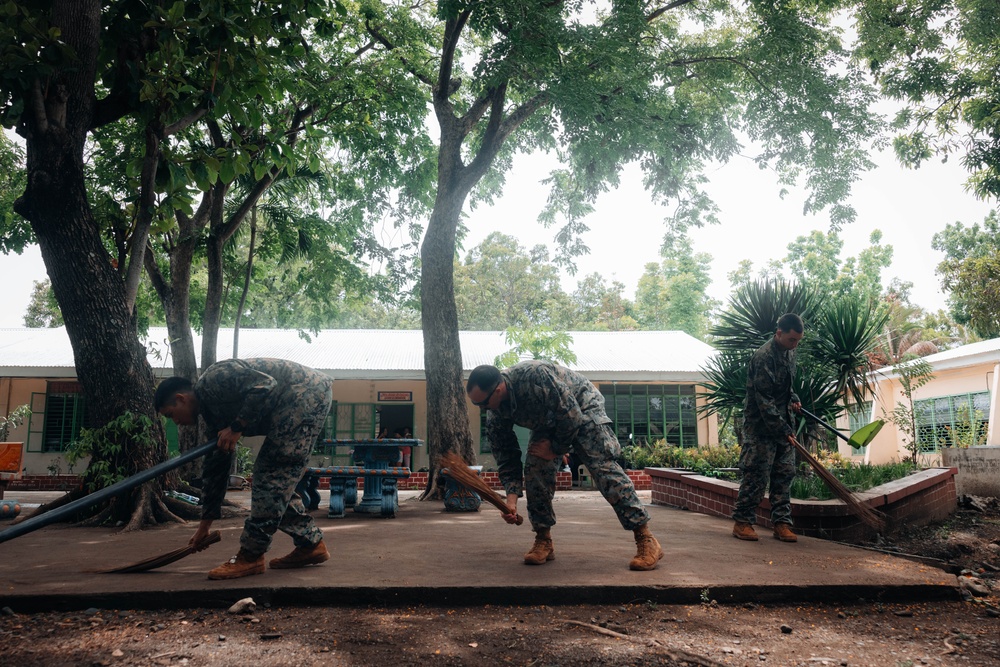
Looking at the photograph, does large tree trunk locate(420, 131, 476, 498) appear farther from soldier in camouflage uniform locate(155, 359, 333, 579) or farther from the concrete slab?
soldier in camouflage uniform locate(155, 359, 333, 579)

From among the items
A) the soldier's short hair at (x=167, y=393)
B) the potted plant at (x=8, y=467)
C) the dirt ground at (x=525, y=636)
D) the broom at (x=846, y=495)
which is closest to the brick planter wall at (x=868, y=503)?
the broom at (x=846, y=495)

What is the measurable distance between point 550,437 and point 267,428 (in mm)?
1810

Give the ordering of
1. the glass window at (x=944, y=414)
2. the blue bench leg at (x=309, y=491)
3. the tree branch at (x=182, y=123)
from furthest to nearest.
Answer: the glass window at (x=944, y=414) → the blue bench leg at (x=309, y=491) → the tree branch at (x=182, y=123)

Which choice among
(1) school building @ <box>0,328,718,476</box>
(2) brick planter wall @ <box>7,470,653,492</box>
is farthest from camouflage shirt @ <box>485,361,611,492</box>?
(2) brick planter wall @ <box>7,470,653,492</box>

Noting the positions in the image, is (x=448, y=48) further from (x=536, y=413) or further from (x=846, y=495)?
(x=846, y=495)

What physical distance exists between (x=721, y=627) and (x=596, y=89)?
769cm

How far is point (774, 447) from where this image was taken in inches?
217

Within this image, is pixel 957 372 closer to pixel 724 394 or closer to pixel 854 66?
pixel 854 66

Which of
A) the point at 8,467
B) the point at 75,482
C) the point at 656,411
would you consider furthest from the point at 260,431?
the point at 656,411

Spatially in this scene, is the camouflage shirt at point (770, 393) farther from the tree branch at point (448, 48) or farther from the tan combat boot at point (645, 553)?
the tree branch at point (448, 48)

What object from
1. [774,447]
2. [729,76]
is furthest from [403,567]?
[729,76]

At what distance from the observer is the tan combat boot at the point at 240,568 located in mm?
3943

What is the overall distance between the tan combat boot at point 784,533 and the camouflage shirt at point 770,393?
73cm

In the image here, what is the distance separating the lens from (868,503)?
5.81m
